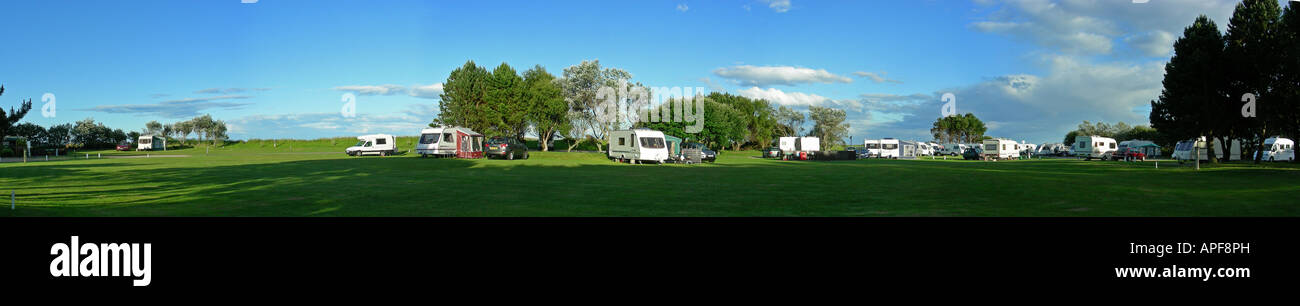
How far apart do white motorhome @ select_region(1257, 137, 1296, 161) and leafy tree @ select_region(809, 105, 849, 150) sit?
54649 mm

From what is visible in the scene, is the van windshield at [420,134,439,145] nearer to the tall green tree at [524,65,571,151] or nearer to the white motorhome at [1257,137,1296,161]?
the tall green tree at [524,65,571,151]

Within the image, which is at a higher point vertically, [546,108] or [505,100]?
[505,100]

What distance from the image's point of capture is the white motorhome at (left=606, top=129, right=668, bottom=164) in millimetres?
31734

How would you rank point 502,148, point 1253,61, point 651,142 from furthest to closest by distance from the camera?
point 502,148, point 651,142, point 1253,61

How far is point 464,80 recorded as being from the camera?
2351 inches

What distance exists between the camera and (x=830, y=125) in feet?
301

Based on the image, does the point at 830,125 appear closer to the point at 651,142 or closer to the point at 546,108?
the point at 546,108

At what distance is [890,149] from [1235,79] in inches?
992

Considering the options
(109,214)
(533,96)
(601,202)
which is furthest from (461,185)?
(533,96)

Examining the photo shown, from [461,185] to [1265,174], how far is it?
78.8ft

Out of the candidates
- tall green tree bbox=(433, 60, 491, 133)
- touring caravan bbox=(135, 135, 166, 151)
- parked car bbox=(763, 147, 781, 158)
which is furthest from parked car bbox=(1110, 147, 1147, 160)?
touring caravan bbox=(135, 135, 166, 151)

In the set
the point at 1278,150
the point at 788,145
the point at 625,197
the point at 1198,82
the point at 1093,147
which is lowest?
the point at 625,197

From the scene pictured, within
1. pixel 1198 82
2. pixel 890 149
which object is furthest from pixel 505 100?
pixel 1198 82
